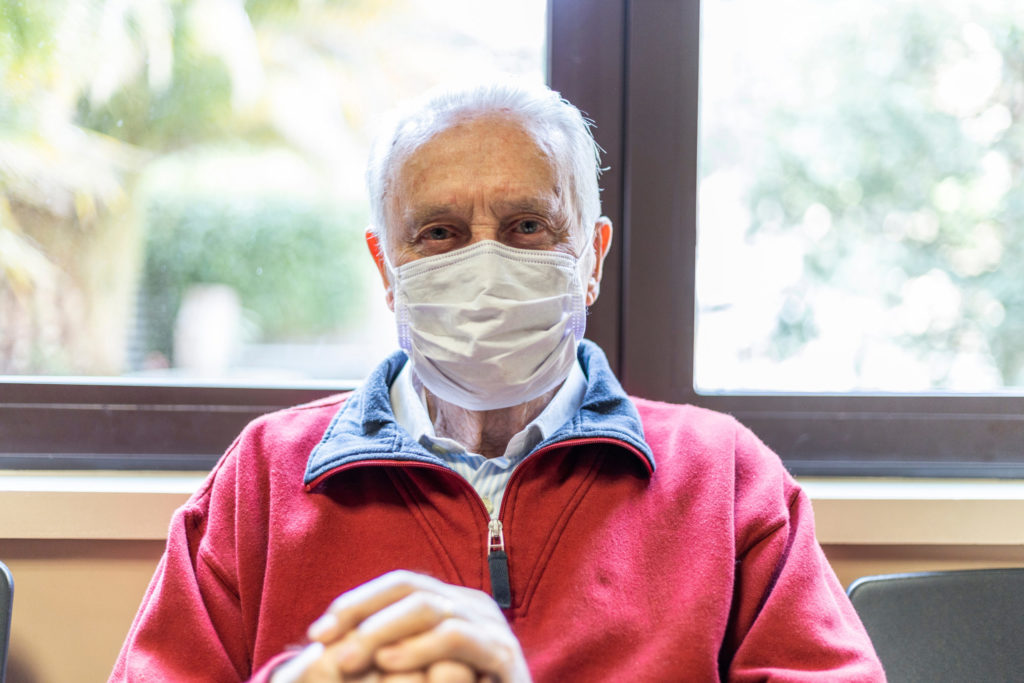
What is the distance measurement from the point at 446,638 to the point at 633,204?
108 cm

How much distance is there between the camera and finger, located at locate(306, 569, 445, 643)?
2.05ft

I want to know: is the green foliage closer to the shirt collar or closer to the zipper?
the shirt collar

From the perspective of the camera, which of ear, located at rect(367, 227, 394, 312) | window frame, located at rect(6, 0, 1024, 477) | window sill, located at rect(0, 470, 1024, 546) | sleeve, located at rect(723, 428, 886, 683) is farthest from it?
window frame, located at rect(6, 0, 1024, 477)

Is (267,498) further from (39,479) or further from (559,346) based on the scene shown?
(39,479)

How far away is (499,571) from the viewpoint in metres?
1.00

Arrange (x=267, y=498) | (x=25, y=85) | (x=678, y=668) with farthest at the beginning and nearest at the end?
(x=25, y=85)
(x=267, y=498)
(x=678, y=668)

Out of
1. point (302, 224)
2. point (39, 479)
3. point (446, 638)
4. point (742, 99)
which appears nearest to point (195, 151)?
point (302, 224)

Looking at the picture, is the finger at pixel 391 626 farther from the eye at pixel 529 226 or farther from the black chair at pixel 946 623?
the black chair at pixel 946 623

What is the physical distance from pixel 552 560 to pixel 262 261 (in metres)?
0.92

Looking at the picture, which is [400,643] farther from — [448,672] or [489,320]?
[489,320]

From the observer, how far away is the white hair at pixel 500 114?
3.72 ft

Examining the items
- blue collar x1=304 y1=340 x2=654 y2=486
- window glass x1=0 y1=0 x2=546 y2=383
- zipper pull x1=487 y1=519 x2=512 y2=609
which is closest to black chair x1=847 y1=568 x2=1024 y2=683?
blue collar x1=304 y1=340 x2=654 y2=486

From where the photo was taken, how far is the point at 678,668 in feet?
3.12

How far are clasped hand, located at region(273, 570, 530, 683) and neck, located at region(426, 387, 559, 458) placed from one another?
0.47 metres
